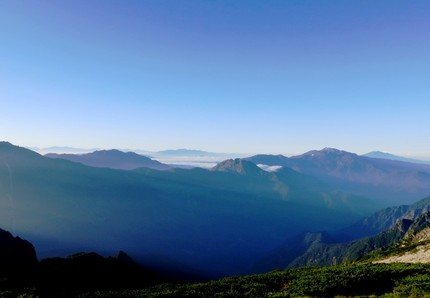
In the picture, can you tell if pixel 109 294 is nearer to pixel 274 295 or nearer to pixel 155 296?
pixel 155 296

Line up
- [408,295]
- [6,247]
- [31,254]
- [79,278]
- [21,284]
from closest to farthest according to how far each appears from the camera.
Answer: [408,295] < [21,284] < [79,278] < [6,247] < [31,254]

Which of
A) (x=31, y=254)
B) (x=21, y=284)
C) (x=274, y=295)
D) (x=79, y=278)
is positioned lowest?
(x=31, y=254)

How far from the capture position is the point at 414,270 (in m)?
47.9

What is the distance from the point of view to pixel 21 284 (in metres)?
58.9

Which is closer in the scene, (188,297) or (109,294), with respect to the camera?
(188,297)

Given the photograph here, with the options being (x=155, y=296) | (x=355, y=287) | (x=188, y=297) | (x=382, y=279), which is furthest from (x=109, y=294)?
(x=382, y=279)

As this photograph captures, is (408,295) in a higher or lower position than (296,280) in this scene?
higher

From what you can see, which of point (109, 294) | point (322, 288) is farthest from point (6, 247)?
point (322, 288)

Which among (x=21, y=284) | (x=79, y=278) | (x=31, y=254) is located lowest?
(x=31, y=254)

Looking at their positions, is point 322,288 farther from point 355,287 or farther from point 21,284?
point 21,284

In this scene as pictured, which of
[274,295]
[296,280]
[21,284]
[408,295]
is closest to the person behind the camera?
[408,295]

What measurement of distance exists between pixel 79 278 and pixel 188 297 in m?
45.5

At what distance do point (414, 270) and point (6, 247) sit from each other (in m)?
198

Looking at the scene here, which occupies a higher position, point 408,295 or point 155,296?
point 408,295
